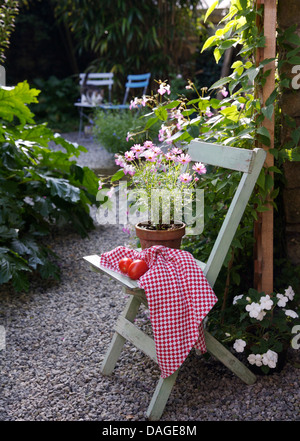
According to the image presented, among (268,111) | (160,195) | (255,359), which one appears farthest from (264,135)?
(255,359)

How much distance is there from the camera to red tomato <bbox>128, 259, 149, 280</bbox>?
1907 mm

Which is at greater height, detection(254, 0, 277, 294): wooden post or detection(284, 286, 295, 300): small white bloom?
detection(254, 0, 277, 294): wooden post

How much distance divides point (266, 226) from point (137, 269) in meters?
0.58

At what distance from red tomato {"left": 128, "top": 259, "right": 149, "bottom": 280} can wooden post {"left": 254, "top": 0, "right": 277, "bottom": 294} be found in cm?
51

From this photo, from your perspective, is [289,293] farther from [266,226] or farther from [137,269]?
[137,269]

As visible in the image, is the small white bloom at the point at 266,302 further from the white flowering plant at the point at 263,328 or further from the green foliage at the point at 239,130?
the green foliage at the point at 239,130

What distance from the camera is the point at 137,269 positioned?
1.91 meters

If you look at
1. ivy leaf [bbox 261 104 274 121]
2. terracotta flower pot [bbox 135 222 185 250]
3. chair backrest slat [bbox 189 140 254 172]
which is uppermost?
ivy leaf [bbox 261 104 274 121]

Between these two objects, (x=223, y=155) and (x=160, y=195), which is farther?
(x=160, y=195)

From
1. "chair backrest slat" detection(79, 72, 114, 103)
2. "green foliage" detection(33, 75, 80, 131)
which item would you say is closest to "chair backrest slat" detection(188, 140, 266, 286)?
"chair backrest slat" detection(79, 72, 114, 103)

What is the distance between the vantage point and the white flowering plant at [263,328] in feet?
6.55

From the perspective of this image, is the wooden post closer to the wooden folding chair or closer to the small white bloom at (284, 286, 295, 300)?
the small white bloom at (284, 286, 295, 300)

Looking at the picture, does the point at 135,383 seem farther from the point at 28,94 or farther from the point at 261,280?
the point at 28,94

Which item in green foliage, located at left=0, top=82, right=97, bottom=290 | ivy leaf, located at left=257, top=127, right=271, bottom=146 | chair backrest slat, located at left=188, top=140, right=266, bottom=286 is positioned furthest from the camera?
green foliage, located at left=0, top=82, right=97, bottom=290
